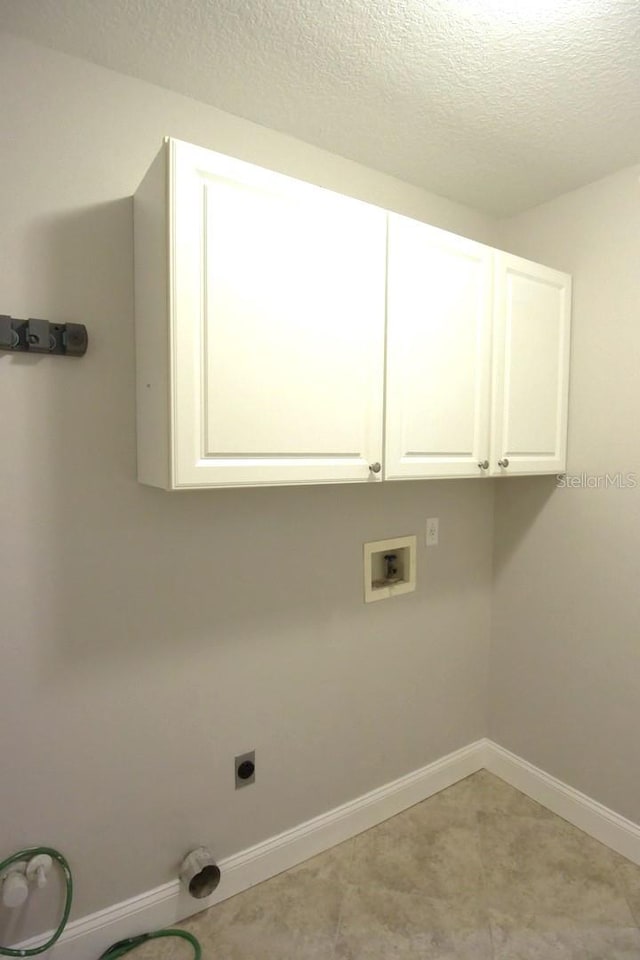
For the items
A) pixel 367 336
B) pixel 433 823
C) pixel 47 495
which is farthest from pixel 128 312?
pixel 433 823

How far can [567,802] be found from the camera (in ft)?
6.38

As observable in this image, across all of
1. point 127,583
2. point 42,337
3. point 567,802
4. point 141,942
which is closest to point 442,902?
point 567,802

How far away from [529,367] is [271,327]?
3.42 feet

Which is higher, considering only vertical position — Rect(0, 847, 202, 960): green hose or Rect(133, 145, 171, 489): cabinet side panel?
Rect(133, 145, 171, 489): cabinet side panel

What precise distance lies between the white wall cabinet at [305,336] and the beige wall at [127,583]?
142mm

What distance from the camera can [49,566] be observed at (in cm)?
126

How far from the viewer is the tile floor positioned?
1.42 metres

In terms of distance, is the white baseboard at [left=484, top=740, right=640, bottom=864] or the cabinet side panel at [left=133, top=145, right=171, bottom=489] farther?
the white baseboard at [left=484, top=740, right=640, bottom=864]

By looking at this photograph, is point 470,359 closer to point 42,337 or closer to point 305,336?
point 305,336

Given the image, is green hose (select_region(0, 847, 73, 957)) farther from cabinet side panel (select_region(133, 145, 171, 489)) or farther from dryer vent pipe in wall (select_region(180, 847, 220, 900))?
cabinet side panel (select_region(133, 145, 171, 489))

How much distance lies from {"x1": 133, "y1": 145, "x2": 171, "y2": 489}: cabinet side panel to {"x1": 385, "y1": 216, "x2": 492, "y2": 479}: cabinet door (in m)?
0.63

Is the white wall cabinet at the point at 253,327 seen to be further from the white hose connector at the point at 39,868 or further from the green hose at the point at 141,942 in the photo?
the green hose at the point at 141,942

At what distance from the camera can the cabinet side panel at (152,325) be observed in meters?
1.10

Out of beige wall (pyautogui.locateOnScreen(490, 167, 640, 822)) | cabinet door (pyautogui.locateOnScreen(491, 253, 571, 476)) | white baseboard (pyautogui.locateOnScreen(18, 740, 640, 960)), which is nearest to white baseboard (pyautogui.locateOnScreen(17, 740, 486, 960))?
white baseboard (pyautogui.locateOnScreen(18, 740, 640, 960))
